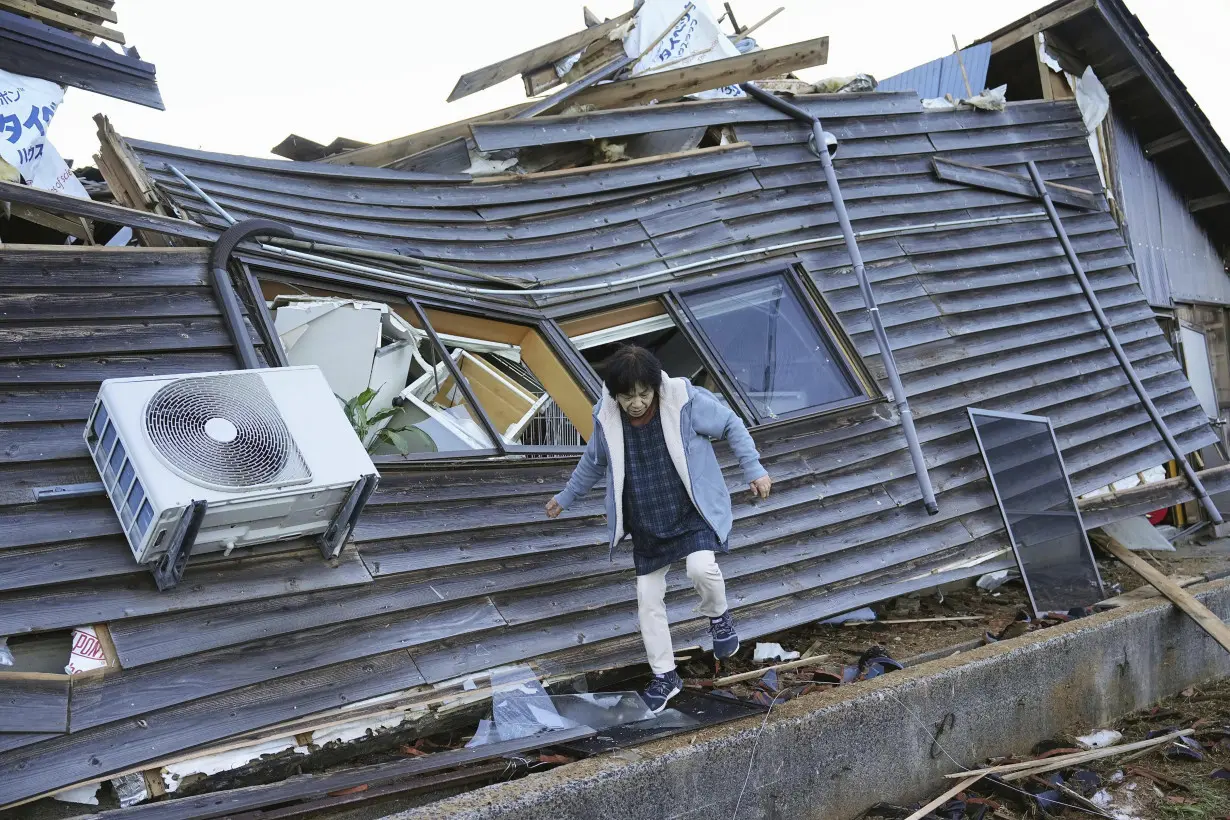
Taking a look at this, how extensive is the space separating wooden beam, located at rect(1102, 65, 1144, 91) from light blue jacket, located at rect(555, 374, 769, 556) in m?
9.42

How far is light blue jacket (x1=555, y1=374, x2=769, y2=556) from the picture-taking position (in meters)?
4.87

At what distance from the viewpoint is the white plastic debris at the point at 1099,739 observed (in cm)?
582

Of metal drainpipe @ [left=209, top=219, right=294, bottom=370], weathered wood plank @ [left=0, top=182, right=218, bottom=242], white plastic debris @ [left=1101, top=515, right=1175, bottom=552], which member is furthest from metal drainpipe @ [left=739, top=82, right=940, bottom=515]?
weathered wood plank @ [left=0, top=182, right=218, bottom=242]

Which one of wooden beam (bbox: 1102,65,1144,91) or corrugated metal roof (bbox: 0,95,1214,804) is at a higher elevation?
wooden beam (bbox: 1102,65,1144,91)

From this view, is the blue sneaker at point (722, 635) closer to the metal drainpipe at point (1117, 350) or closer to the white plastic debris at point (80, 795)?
the white plastic debris at point (80, 795)

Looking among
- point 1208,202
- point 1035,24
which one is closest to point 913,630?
point 1035,24

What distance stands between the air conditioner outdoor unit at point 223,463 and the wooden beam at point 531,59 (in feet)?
13.6

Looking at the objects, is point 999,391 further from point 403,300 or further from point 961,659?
point 403,300

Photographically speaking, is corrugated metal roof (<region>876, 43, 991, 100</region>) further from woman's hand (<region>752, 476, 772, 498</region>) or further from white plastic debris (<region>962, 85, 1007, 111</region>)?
woman's hand (<region>752, 476, 772, 498</region>)

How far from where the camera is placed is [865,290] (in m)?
8.07

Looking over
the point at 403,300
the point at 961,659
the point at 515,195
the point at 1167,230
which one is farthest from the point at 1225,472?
the point at 403,300

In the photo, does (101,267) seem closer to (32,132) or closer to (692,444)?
(32,132)

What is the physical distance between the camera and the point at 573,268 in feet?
23.4

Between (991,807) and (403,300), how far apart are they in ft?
12.9
